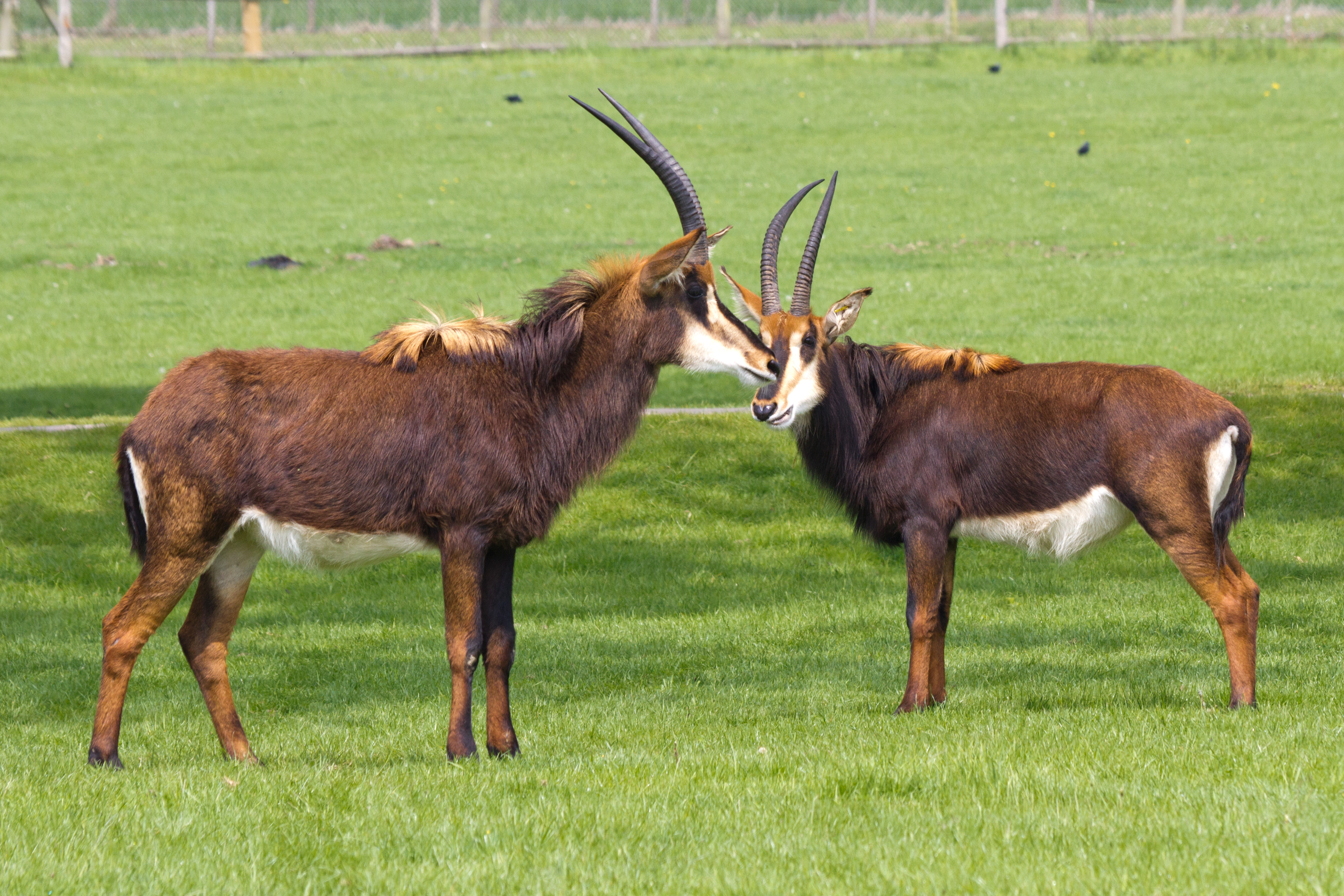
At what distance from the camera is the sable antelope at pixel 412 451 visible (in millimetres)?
7312

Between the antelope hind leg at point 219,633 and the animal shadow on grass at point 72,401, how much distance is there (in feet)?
37.1

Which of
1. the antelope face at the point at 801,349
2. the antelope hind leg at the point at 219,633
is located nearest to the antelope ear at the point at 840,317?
the antelope face at the point at 801,349

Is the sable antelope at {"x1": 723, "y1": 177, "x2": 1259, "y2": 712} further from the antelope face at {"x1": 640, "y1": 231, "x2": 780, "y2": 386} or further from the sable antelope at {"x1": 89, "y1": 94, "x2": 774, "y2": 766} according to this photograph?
the sable antelope at {"x1": 89, "y1": 94, "x2": 774, "y2": 766}

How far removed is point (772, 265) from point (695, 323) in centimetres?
264

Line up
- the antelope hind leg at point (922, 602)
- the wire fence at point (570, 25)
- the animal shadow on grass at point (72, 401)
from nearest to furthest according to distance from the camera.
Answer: the antelope hind leg at point (922, 602), the animal shadow on grass at point (72, 401), the wire fence at point (570, 25)

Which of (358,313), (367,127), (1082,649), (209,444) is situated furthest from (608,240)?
(209,444)

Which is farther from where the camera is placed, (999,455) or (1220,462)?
(999,455)

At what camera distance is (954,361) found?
9.34m

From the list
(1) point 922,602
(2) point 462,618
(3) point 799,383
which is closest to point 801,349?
(3) point 799,383

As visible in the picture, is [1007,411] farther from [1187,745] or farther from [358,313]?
[358,313]

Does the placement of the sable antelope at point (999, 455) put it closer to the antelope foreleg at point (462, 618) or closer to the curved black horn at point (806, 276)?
the curved black horn at point (806, 276)

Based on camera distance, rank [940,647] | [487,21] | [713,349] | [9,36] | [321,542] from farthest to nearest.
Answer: [487,21] → [9,36] → [940,647] → [713,349] → [321,542]

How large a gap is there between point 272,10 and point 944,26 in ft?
69.1

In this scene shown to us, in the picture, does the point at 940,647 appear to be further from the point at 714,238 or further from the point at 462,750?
the point at 462,750
